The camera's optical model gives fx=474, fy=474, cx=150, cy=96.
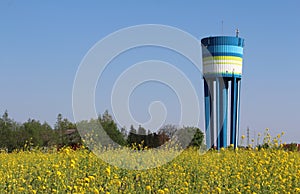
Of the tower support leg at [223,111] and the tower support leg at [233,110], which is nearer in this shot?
the tower support leg at [233,110]

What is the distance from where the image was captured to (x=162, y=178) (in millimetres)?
7883

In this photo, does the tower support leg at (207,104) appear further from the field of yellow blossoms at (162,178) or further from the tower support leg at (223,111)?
the field of yellow blossoms at (162,178)

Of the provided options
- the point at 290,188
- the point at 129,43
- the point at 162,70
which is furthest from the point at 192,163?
the point at 290,188

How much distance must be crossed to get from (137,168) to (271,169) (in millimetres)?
2580

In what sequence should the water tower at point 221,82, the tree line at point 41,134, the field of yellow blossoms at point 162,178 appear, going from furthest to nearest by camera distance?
the tree line at point 41,134 → the water tower at point 221,82 → the field of yellow blossoms at point 162,178

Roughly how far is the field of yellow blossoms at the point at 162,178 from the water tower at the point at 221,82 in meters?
9.01

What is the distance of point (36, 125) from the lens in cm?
3083

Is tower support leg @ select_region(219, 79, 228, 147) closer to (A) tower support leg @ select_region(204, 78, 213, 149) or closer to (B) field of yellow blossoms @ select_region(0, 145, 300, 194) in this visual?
(A) tower support leg @ select_region(204, 78, 213, 149)

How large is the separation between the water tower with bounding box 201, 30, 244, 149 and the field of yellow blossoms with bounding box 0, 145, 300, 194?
9.01 metres

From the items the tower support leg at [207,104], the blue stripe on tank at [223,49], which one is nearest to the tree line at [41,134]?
the tower support leg at [207,104]

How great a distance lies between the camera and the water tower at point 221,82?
1898cm

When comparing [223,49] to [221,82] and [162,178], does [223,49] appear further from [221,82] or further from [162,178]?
[162,178]

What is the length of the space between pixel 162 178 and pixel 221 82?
11999mm

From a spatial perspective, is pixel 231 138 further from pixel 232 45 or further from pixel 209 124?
pixel 232 45
